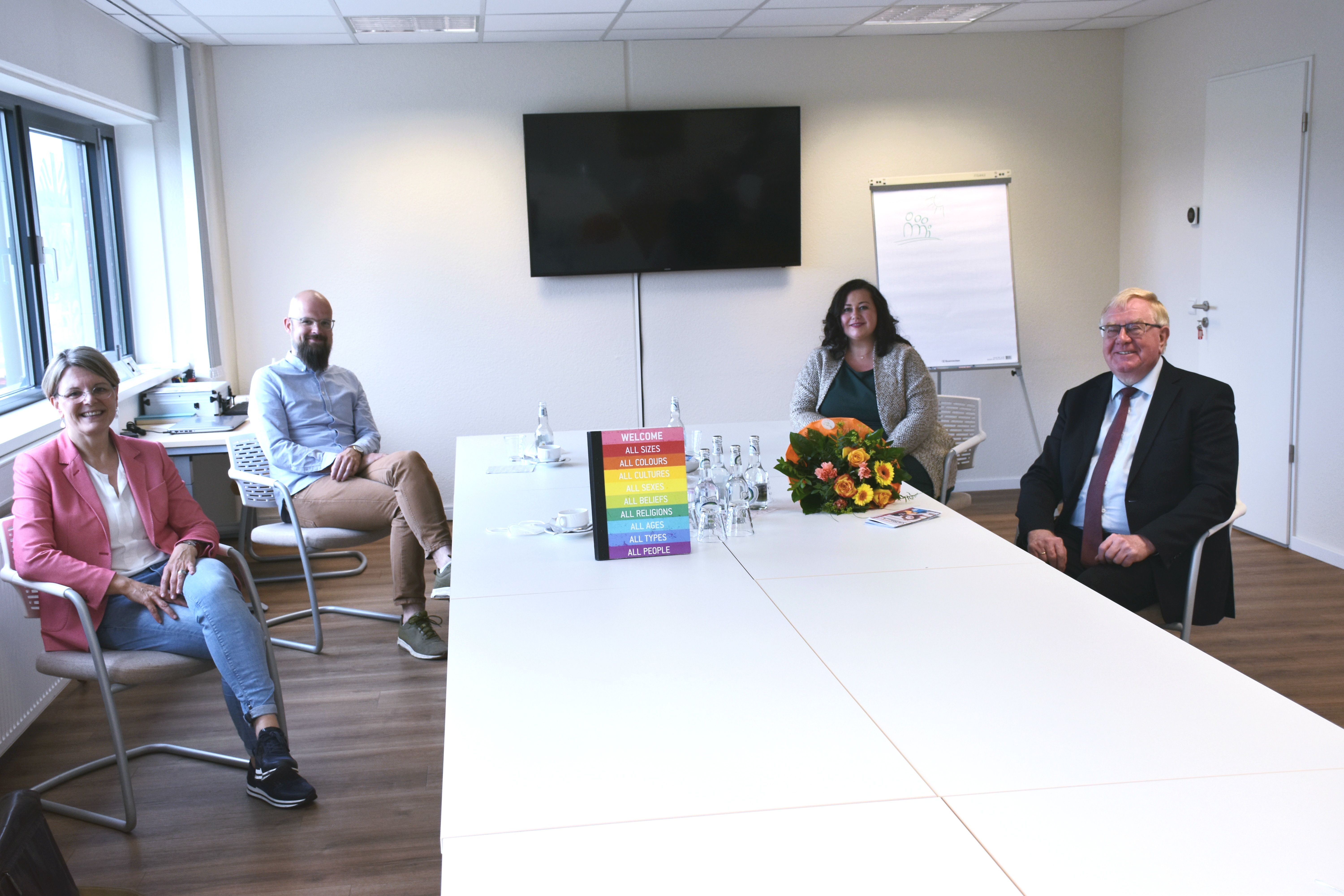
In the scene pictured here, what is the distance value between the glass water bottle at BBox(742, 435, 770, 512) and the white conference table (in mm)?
681

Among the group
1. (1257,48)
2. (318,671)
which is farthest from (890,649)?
(1257,48)

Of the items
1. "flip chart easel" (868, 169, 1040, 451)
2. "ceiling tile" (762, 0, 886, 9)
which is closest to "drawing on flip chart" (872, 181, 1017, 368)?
"flip chart easel" (868, 169, 1040, 451)

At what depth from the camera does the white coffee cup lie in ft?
9.29

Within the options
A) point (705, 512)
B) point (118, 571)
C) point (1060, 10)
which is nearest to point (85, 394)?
→ point (118, 571)

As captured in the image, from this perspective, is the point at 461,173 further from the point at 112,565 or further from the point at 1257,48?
the point at 1257,48

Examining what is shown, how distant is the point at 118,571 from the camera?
10.3 feet

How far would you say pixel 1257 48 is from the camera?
534 cm

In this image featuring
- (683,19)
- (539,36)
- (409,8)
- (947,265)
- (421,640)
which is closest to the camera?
(421,640)

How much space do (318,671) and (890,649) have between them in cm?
275

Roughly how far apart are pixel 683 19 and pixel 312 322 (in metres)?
2.63

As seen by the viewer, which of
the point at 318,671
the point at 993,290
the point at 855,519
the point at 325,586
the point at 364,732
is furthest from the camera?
the point at 993,290

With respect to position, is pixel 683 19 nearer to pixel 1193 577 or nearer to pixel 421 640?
pixel 421 640

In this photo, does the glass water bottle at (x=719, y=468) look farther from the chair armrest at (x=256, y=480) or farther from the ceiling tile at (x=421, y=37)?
the ceiling tile at (x=421, y=37)

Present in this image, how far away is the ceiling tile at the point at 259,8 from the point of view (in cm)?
490
